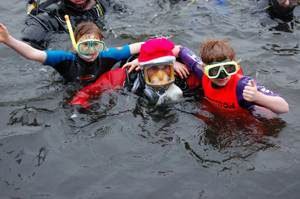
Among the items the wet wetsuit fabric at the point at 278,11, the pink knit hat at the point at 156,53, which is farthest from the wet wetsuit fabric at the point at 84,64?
the wet wetsuit fabric at the point at 278,11

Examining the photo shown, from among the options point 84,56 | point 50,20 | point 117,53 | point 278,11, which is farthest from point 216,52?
point 278,11

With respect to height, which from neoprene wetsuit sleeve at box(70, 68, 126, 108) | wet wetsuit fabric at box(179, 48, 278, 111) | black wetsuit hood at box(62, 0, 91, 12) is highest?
black wetsuit hood at box(62, 0, 91, 12)

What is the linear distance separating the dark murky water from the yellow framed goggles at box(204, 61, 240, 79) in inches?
21.1

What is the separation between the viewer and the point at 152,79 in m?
5.16

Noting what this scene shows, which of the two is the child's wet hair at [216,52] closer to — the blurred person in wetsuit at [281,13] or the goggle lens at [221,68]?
the goggle lens at [221,68]

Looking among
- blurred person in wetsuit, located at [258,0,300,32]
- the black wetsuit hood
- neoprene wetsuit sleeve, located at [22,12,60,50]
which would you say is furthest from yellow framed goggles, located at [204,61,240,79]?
the black wetsuit hood

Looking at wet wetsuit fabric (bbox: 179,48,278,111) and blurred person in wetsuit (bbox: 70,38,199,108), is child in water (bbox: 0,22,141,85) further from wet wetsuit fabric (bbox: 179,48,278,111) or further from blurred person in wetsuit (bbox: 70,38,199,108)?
wet wetsuit fabric (bbox: 179,48,278,111)

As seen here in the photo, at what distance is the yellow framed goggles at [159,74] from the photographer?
5117 mm

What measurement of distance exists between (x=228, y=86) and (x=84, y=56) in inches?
64.7

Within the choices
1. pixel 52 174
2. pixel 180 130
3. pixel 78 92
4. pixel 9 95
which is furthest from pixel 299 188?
pixel 9 95

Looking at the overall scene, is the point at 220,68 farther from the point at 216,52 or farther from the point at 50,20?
the point at 50,20

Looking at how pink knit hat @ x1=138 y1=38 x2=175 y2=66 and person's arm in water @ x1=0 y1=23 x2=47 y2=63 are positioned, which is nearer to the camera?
person's arm in water @ x1=0 y1=23 x2=47 y2=63

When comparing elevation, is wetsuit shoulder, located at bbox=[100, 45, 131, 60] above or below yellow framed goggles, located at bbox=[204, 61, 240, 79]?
below

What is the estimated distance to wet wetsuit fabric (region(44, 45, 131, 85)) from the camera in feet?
18.4
